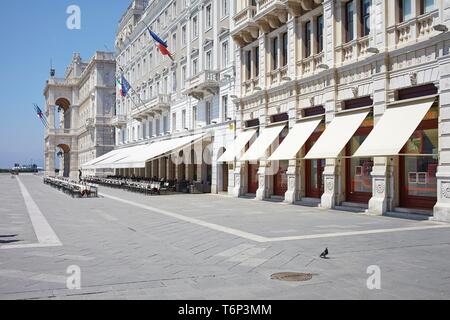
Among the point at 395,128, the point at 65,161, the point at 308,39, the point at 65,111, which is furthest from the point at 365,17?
the point at 65,111

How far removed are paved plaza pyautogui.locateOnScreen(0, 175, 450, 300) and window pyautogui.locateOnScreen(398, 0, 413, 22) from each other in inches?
277

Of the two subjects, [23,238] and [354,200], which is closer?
[23,238]

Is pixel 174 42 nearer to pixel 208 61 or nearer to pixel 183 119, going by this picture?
pixel 183 119

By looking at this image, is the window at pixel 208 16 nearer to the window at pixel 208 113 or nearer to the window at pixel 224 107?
the window at pixel 208 113

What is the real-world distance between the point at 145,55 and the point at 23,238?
4141cm

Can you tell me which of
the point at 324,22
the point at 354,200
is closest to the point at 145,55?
the point at 324,22

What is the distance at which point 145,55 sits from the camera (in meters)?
51.1

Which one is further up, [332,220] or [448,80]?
[448,80]

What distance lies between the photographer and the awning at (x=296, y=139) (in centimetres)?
2109

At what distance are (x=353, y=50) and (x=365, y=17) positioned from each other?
136 centimetres

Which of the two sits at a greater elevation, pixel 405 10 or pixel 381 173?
pixel 405 10

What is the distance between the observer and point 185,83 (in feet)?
119
